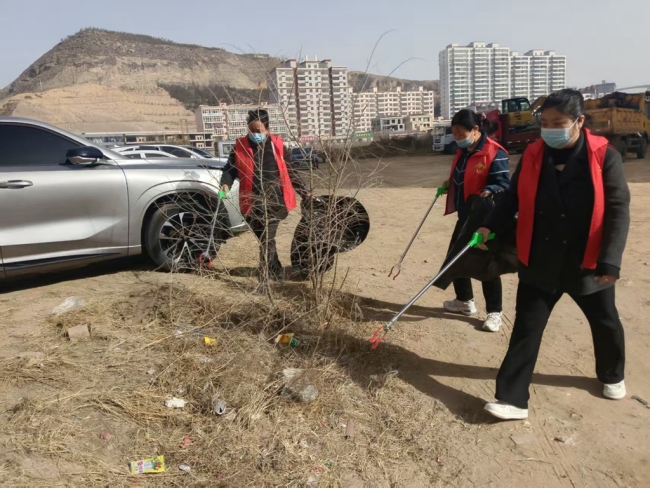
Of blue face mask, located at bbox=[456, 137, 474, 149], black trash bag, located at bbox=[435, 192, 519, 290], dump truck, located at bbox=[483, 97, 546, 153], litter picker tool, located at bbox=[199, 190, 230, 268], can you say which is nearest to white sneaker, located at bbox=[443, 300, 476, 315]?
black trash bag, located at bbox=[435, 192, 519, 290]

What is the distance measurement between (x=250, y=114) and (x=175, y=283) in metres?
1.65

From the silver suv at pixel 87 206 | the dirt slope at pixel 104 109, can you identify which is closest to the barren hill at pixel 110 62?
the dirt slope at pixel 104 109

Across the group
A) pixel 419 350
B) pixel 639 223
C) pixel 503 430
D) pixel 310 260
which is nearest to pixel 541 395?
pixel 503 430

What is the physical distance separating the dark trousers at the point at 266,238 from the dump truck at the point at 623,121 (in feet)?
56.0

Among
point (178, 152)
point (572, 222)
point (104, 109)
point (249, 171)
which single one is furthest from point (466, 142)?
point (104, 109)

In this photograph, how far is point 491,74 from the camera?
294ft

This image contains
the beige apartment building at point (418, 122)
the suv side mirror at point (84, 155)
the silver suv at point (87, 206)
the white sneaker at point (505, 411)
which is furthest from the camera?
the beige apartment building at point (418, 122)

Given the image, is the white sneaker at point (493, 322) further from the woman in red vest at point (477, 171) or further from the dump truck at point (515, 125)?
the dump truck at point (515, 125)

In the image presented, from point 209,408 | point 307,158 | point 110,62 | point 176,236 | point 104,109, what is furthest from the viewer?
point 110,62

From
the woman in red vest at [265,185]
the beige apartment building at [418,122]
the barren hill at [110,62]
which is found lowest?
the woman in red vest at [265,185]

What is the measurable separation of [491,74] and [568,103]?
9669cm

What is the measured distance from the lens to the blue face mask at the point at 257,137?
4293 millimetres

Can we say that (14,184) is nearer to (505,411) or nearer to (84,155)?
(84,155)

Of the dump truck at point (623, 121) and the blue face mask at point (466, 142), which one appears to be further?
the dump truck at point (623, 121)
